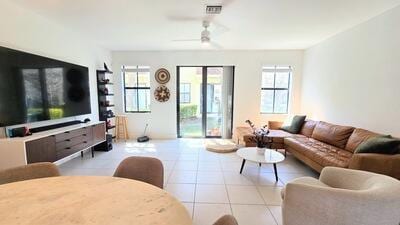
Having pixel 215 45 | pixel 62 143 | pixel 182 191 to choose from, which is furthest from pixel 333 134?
pixel 62 143

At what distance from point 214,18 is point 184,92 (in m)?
3.04

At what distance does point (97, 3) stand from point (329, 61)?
458cm

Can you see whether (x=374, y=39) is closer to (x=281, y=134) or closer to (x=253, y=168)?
(x=281, y=134)

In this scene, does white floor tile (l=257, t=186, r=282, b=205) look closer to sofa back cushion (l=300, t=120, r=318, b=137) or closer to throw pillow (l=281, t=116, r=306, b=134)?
sofa back cushion (l=300, t=120, r=318, b=137)

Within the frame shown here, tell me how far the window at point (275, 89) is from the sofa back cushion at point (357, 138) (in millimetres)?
2690

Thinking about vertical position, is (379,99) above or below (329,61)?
below

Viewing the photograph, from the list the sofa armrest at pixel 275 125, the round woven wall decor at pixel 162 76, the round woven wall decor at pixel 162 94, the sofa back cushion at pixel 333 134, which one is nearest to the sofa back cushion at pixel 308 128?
the sofa back cushion at pixel 333 134

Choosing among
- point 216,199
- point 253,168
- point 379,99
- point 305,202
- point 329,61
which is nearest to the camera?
point 305,202

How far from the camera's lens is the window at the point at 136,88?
6.06 metres

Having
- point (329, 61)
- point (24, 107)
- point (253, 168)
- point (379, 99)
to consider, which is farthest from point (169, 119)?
point (379, 99)

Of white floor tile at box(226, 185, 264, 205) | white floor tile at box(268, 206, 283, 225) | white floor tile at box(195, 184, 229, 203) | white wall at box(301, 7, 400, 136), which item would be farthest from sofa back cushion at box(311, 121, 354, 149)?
white floor tile at box(195, 184, 229, 203)

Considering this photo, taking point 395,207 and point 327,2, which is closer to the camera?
point 395,207

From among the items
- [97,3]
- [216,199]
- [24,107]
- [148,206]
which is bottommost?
[216,199]

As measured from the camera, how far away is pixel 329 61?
14.6 feet
